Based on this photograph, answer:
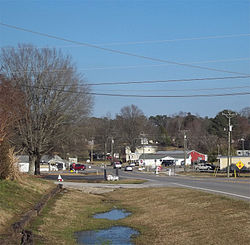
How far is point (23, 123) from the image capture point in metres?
39.6

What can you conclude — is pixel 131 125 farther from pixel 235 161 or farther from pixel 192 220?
pixel 192 220

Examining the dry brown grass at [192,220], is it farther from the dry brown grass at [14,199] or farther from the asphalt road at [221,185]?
the dry brown grass at [14,199]

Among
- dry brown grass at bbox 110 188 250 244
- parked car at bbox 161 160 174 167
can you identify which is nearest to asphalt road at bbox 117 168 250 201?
dry brown grass at bbox 110 188 250 244

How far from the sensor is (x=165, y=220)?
571 inches

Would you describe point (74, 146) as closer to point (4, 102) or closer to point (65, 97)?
point (65, 97)

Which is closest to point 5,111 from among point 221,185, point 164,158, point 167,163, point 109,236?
point 109,236

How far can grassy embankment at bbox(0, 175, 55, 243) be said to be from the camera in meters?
12.3

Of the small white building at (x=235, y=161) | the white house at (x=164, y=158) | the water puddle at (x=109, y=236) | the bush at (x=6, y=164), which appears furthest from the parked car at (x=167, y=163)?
the water puddle at (x=109, y=236)

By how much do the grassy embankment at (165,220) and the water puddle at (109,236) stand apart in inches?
11.0

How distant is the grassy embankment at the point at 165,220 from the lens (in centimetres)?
1102

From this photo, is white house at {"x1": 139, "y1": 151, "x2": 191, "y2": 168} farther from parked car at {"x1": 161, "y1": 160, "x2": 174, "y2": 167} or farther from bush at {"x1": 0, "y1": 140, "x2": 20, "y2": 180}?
bush at {"x1": 0, "y1": 140, "x2": 20, "y2": 180}

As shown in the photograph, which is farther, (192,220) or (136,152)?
(136,152)

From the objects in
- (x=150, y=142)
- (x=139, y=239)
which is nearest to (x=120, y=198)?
(x=139, y=239)

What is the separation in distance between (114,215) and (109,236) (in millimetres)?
4941
